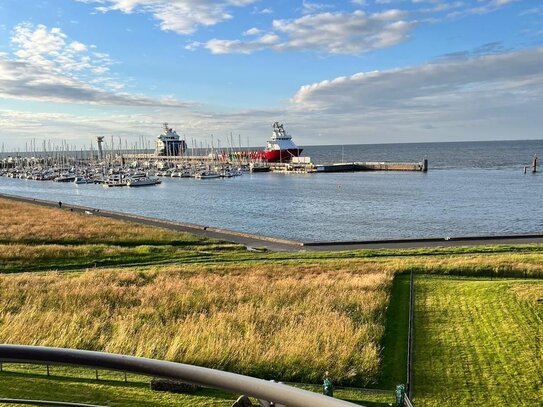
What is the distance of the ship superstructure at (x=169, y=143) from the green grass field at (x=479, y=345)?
165 meters

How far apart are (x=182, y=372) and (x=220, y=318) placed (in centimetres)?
1321

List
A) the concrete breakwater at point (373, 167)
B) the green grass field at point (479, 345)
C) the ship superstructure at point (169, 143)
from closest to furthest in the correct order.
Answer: the green grass field at point (479, 345), the concrete breakwater at point (373, 167), the ship superstructure at point (169, 143)

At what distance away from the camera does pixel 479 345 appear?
1396cm

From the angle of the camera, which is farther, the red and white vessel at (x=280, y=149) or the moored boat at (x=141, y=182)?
the red and white vessel at (x=280, y=149)

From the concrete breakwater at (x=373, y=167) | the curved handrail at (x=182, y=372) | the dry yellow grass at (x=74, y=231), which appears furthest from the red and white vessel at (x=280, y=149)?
the curved handrail at (x=182, y=372)

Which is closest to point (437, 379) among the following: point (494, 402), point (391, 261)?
point (494, 402)

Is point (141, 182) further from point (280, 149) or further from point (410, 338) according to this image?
point (410, 338)

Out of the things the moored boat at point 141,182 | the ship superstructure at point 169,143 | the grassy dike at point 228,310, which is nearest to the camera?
the grassy dike at point 228,310

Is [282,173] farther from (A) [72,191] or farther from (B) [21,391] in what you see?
(B) [21,391]

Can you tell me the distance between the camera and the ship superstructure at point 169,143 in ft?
584

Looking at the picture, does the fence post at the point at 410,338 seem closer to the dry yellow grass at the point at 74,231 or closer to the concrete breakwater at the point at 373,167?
the dry yellow grass at the point at 74,231

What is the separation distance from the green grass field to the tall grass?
4.80 feet

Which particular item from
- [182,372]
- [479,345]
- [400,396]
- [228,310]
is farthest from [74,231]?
[182,372]

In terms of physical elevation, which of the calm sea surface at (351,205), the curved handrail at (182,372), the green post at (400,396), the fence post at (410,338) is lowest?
the calm sea surface at (351,205)
